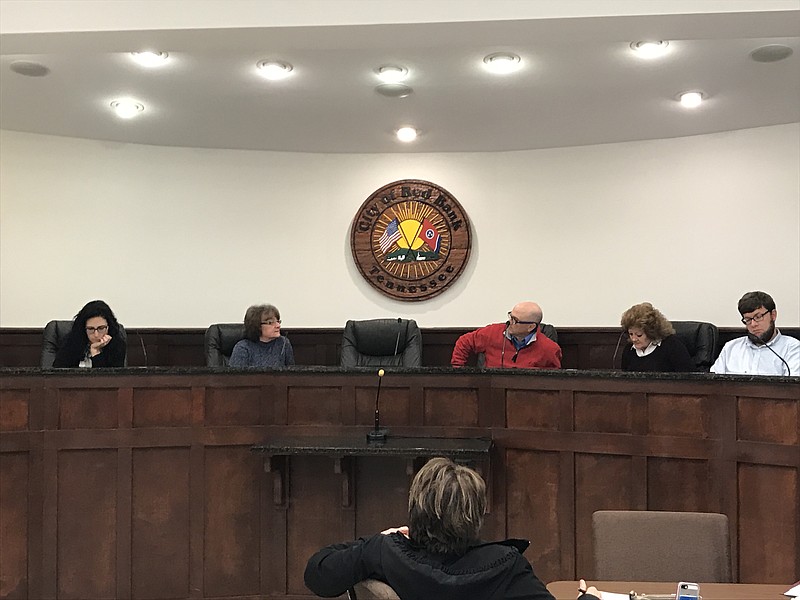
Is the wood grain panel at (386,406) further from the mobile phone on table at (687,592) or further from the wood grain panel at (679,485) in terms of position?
the mobile phone on table at (687,592)

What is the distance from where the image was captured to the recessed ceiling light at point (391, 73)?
440cm

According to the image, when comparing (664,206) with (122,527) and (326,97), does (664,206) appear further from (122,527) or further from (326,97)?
(122,527)

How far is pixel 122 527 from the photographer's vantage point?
3775 mm

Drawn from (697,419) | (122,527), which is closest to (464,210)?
(697,419)

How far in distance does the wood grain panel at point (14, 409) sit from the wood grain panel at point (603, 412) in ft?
8.34

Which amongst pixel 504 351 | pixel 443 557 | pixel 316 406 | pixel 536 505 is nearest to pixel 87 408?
pixel 316 406

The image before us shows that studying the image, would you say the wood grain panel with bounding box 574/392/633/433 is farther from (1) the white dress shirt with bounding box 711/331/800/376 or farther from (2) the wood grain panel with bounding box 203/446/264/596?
(2) the wood grain panel with bounding box 203/446/264/596

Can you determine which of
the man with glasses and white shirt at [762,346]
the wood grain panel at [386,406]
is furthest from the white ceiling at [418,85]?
the wood grain panel at [386,406]

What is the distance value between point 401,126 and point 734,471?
10.7 ft

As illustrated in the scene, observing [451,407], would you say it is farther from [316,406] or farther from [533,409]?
[316,406]

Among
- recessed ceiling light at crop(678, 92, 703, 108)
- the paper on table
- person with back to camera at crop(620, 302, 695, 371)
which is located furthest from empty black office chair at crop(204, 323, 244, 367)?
the paper on table

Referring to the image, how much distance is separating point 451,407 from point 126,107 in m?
2.97

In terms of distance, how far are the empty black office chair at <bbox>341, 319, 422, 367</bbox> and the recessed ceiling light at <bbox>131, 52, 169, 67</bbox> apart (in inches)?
82.7

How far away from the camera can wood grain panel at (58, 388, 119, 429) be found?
3754 millimetres
